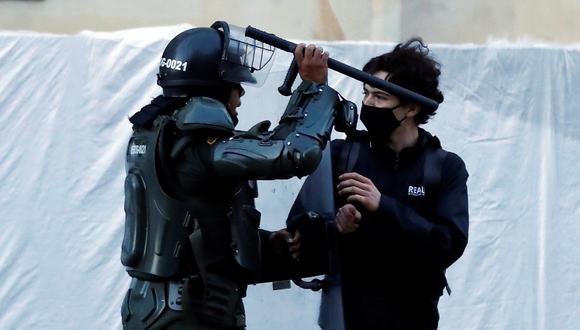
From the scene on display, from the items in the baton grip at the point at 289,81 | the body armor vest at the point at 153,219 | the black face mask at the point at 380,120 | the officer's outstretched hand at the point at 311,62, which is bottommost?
the body armor vest at the point at 153,219

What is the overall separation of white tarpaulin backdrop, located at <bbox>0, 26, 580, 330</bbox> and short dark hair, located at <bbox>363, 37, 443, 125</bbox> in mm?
1675

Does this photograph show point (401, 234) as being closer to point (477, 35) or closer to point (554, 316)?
point (554, 316)

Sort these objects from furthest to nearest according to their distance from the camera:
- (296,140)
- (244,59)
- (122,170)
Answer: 1. (122,170)
2. (244,59)
3. (296,140)

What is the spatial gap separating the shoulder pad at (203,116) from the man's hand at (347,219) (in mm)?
445

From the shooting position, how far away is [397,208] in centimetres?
356

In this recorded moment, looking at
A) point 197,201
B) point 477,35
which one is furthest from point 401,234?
point 477,35

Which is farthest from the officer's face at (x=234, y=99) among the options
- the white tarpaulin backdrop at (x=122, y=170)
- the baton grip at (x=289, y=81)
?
the white tarpaulin backdrop at (x=122, y=170)

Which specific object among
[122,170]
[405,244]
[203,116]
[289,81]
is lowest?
[405,244]

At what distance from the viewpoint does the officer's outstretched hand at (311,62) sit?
353 cm

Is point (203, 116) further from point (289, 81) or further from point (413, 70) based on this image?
point (413, 70)

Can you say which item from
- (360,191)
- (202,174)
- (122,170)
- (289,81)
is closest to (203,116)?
(202,174)

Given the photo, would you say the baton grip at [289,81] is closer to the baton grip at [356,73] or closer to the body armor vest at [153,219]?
the baton grip at [356,73]

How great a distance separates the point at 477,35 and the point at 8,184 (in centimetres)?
295

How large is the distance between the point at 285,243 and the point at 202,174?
1.59 ft
